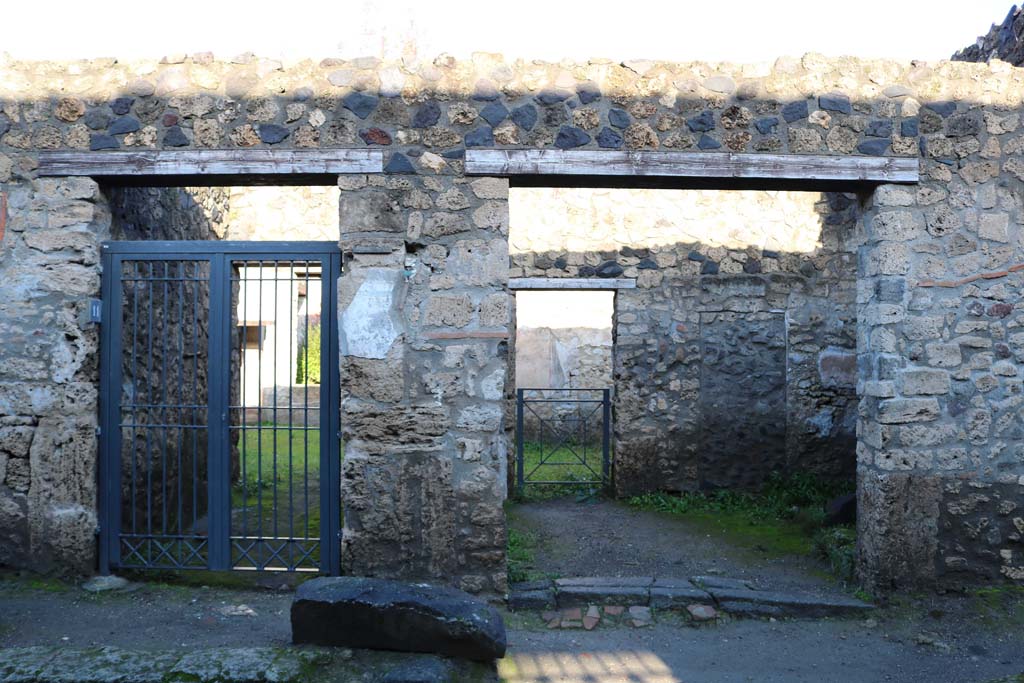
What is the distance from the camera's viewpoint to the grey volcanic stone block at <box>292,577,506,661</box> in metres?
3.33

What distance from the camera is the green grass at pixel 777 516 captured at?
531 cm

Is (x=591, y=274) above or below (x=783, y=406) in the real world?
above

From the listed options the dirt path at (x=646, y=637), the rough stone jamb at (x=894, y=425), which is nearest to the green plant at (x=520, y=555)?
the dirt path at (x=646, y=637)

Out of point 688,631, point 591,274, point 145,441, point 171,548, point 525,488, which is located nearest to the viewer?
point 688,631

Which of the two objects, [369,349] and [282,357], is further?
[282,357]

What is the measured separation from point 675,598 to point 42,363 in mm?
3767

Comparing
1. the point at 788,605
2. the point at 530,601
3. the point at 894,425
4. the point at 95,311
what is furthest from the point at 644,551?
the point at 95,311

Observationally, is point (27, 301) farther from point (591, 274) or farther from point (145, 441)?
point (591, 274)

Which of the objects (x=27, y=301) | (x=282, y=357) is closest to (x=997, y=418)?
(x=27, y=301)

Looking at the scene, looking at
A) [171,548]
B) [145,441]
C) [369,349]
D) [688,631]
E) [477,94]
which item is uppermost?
[477,94]

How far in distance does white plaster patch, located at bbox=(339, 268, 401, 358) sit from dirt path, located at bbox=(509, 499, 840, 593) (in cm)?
194

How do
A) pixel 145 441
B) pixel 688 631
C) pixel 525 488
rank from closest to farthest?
pixel 688 631 → pixel 145 441 → pixel 525 488

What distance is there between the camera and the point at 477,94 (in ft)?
14.3

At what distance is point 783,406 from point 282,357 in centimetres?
882
